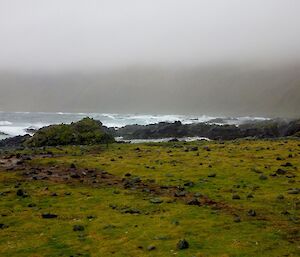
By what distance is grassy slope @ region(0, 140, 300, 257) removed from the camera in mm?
21719

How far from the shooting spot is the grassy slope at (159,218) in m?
21.7

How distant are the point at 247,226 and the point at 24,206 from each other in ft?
51.9

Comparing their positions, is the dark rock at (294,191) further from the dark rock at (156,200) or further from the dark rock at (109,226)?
the dark rock at (109,226)

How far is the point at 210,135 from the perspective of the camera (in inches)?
4988

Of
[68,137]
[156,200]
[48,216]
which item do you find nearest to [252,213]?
[156,200]

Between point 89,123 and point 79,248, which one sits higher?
point 89,123

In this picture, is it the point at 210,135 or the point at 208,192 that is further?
the point at 210,135

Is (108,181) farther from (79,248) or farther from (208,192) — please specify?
(79,248)

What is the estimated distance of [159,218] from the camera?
87.8ft

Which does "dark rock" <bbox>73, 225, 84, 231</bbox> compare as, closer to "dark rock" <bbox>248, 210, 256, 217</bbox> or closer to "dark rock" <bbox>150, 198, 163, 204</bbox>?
"dark rock" <bbox>150, 198, 163, 204</bbox>

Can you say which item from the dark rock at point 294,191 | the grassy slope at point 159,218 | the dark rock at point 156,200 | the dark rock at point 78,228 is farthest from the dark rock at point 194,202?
the dark rock at point 78,228

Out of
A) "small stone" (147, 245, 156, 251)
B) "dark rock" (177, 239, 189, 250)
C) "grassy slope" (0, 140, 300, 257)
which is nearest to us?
"dark rock" (177, 239, 189, 250)

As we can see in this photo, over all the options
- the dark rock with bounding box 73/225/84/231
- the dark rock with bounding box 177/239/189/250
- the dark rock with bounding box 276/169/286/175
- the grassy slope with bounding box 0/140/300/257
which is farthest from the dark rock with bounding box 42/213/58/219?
the dark rock with bounding box 276/169/286/175

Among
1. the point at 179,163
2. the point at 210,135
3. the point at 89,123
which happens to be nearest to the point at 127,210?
the point at 179,163
